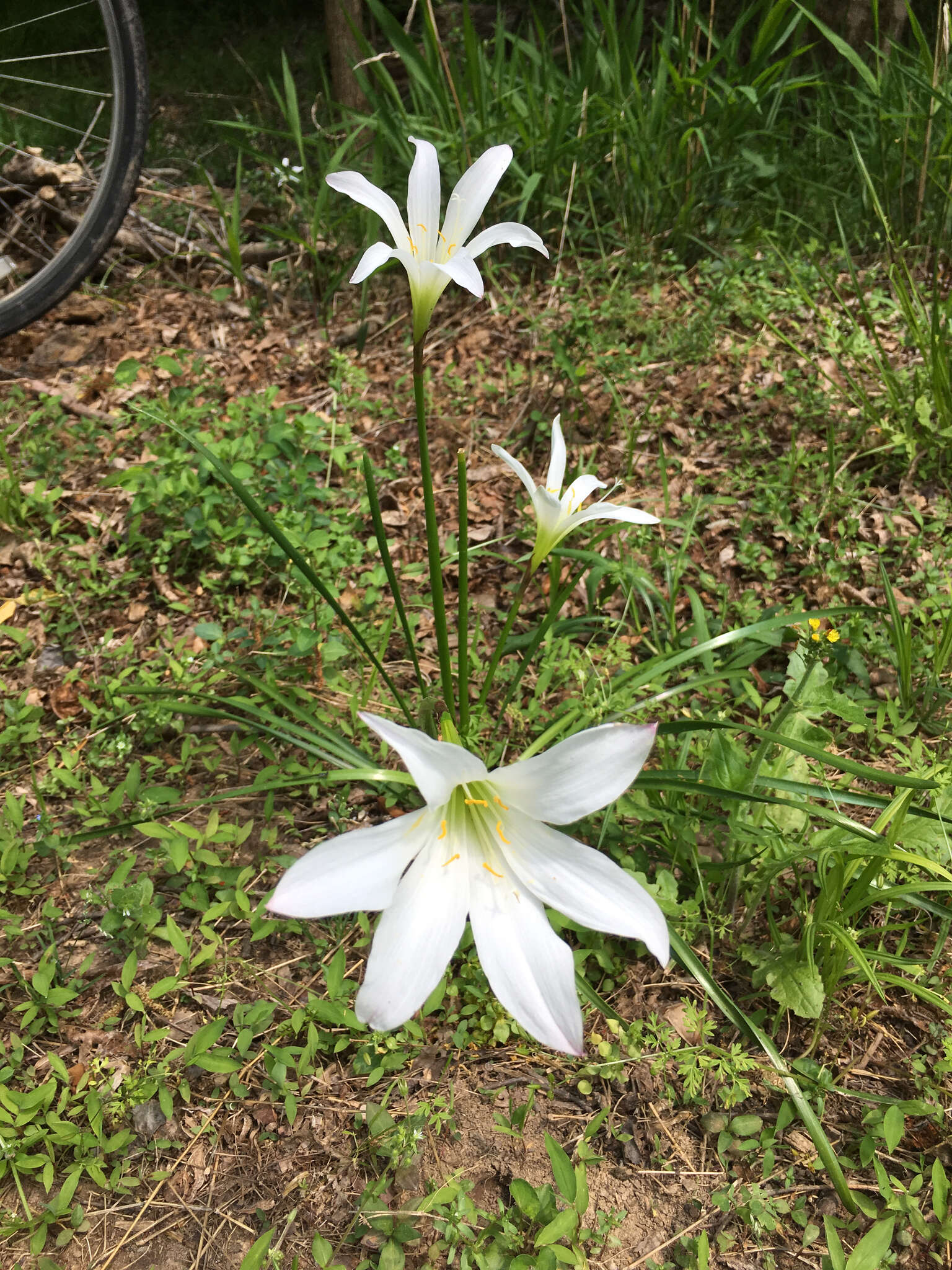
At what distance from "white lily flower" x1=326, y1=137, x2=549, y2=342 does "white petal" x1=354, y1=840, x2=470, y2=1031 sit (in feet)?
2.26

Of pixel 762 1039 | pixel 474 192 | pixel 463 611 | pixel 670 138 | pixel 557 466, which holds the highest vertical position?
pixel 474 192

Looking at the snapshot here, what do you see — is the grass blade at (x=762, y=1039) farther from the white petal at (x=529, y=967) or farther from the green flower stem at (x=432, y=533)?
the green flower stem at (x=432, y=533)

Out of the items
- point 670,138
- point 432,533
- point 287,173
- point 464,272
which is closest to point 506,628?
point 432,533

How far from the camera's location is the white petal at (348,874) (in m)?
0.81

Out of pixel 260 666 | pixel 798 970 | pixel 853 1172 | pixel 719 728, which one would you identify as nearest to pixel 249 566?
pixel 260 666

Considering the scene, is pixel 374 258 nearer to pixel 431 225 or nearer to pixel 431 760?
pixel 431 225

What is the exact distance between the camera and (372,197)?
41.2 inches

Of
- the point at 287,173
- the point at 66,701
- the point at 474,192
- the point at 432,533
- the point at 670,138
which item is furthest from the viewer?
the point at 287,173

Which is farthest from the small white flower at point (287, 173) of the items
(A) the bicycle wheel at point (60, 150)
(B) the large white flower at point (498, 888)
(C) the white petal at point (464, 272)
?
(B) the large white flower at point (498, 888)

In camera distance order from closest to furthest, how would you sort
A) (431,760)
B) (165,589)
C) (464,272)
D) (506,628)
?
1. (431,760)
2. (464,272)
3. (506,628)
4. (165,589)

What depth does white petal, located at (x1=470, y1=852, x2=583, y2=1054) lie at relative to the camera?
854 mm

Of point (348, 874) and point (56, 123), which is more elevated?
point (56, 123)

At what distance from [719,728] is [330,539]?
44.0 inches

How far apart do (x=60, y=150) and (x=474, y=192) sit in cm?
343
